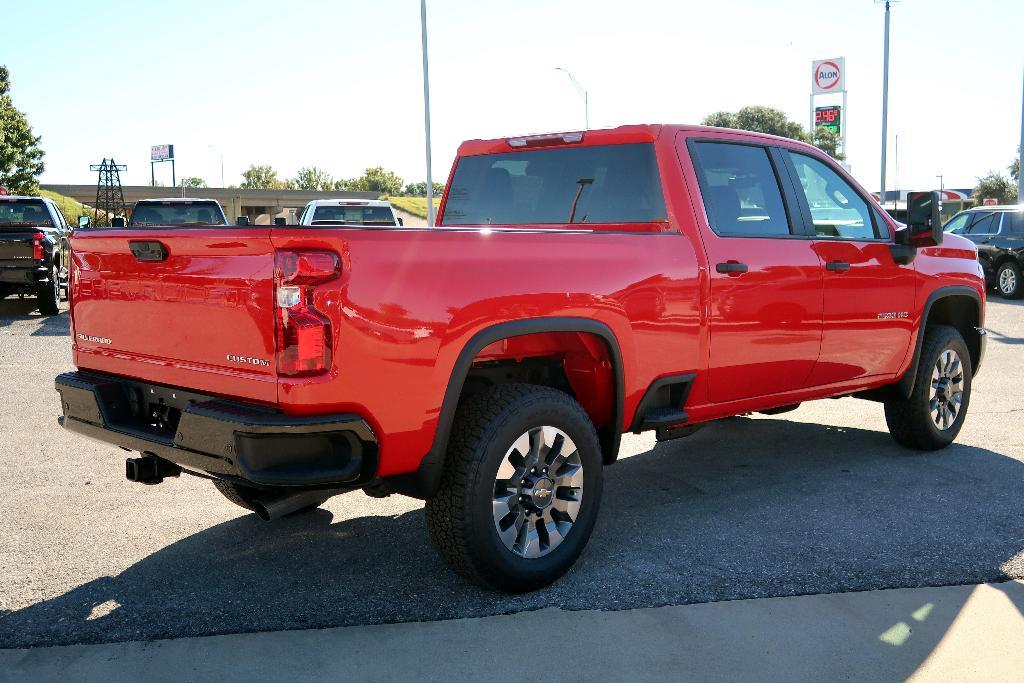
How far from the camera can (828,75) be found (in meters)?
80.0

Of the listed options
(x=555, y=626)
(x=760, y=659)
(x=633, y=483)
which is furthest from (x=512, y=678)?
(x=633, y=483)

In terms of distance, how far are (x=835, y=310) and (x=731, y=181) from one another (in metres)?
0.99

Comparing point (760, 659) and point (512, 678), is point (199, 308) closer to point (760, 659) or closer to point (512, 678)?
point (512, 678)

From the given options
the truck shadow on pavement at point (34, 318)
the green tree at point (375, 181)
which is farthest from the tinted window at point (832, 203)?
the green tree at point (375, 181)

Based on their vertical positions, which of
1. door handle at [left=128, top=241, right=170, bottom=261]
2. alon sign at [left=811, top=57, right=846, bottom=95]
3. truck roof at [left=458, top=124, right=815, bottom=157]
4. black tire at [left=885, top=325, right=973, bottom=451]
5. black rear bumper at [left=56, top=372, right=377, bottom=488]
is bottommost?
black tire at [left=885, top=325, right=973, bottom=451]

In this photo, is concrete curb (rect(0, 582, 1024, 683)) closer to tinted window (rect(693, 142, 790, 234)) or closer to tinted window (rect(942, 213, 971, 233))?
tinted window (rect(693, 142, 790, 234))

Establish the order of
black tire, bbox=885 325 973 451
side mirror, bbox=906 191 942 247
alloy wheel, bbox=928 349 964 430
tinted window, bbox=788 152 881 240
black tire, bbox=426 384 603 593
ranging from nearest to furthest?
black tire, bbox=426 384 603 593, tinted window, bbox=788 152 881 240, side mirror, bbox=906 191 942 247, black tire, bbox=885 325 973 451, alloy wheel, bbox=928 349 964 430

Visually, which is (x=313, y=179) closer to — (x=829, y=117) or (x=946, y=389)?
(x=829, y=117)

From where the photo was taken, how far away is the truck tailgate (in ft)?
11.6

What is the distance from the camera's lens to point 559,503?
169 inches

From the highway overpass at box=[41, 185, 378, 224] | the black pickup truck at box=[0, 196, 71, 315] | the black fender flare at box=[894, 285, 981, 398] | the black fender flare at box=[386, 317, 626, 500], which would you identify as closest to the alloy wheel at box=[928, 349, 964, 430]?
the black fender flare at box=[894, 285, 981, 398]

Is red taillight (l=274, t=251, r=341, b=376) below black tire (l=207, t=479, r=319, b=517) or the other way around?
the other way around

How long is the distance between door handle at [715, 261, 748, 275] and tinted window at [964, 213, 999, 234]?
57.9ft

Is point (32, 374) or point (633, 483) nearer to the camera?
point (633, 483)
